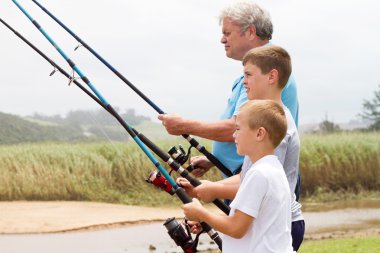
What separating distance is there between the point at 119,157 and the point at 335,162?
161 inches

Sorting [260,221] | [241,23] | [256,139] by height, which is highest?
[241,23]

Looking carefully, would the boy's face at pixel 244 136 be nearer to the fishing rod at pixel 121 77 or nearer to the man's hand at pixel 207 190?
the man's hand at pixel 207 190

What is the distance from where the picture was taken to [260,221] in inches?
106

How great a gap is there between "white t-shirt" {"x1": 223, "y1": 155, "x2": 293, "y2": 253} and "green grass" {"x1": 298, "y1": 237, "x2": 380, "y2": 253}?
4.96 meters

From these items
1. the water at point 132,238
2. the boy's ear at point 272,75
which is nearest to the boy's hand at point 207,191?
the boy's ear at point 272,75

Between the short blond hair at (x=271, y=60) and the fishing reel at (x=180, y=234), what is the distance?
0.95 m

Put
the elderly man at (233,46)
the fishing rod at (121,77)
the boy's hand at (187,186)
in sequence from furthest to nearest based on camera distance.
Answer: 1. the fishing rod at (121,77)
2. the boy's hand at (187,186)
3. the elderly man at (233,46)

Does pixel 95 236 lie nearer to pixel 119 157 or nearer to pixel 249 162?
pixel 119 157

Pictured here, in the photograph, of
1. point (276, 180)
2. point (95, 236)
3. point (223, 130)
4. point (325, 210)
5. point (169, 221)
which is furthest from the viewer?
point (325, 210)

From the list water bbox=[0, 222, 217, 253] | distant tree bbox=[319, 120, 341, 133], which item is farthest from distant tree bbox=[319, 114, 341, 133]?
water bbox=[0, 222, 217, 253]

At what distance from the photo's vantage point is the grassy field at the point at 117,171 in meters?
12.4

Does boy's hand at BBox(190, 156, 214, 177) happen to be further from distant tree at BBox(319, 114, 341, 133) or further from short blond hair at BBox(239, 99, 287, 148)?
distant tree at BBox(319, 114, 341, 133)

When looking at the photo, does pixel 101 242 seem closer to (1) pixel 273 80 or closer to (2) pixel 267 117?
(1) pixel 273 80

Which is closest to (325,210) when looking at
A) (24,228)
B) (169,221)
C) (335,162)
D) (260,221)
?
(335,162)
